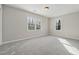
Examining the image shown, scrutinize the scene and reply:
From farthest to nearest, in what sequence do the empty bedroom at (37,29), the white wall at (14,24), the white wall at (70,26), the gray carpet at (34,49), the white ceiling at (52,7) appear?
the white wall at (70,26) < the white wall at (14,24) < the white ceiling at (52,7) < the empty bedroom at (37,29) < the gray carpet at (34,49)

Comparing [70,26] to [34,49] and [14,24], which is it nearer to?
[34,49]

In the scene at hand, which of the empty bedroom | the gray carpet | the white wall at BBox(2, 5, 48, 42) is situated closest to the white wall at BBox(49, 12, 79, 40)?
the empty bedroom

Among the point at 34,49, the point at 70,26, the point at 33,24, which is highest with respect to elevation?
the point at 33,24

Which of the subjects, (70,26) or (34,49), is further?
(70,26)

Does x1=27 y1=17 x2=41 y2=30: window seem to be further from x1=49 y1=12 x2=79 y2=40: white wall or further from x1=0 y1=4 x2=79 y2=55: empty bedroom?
x1=49 y1=12 x2=79 y2=40: white wall

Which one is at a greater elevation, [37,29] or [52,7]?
[52,7]

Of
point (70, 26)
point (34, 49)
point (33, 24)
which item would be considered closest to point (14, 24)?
point (33, 24)

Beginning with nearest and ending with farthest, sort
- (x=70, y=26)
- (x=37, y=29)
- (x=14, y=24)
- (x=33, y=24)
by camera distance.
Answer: (x=14, y=24) < (x=70, y=26) < (x=33, y=24) < (x=37, y=29)

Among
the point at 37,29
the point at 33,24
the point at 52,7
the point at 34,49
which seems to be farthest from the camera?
the point at 37,29

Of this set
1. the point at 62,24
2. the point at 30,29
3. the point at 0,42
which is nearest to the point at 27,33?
the point at 30,29

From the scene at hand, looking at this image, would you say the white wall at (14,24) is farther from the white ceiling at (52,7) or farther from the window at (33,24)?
the white ceiling at (52,7)

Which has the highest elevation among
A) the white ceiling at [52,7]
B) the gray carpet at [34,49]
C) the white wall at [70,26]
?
the white ceiling at [52,7]

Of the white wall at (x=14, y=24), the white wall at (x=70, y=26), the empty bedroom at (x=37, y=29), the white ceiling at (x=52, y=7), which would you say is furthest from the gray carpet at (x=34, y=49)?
the white wall at (x=70, y=26)

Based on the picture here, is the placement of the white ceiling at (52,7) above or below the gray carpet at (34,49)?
above
